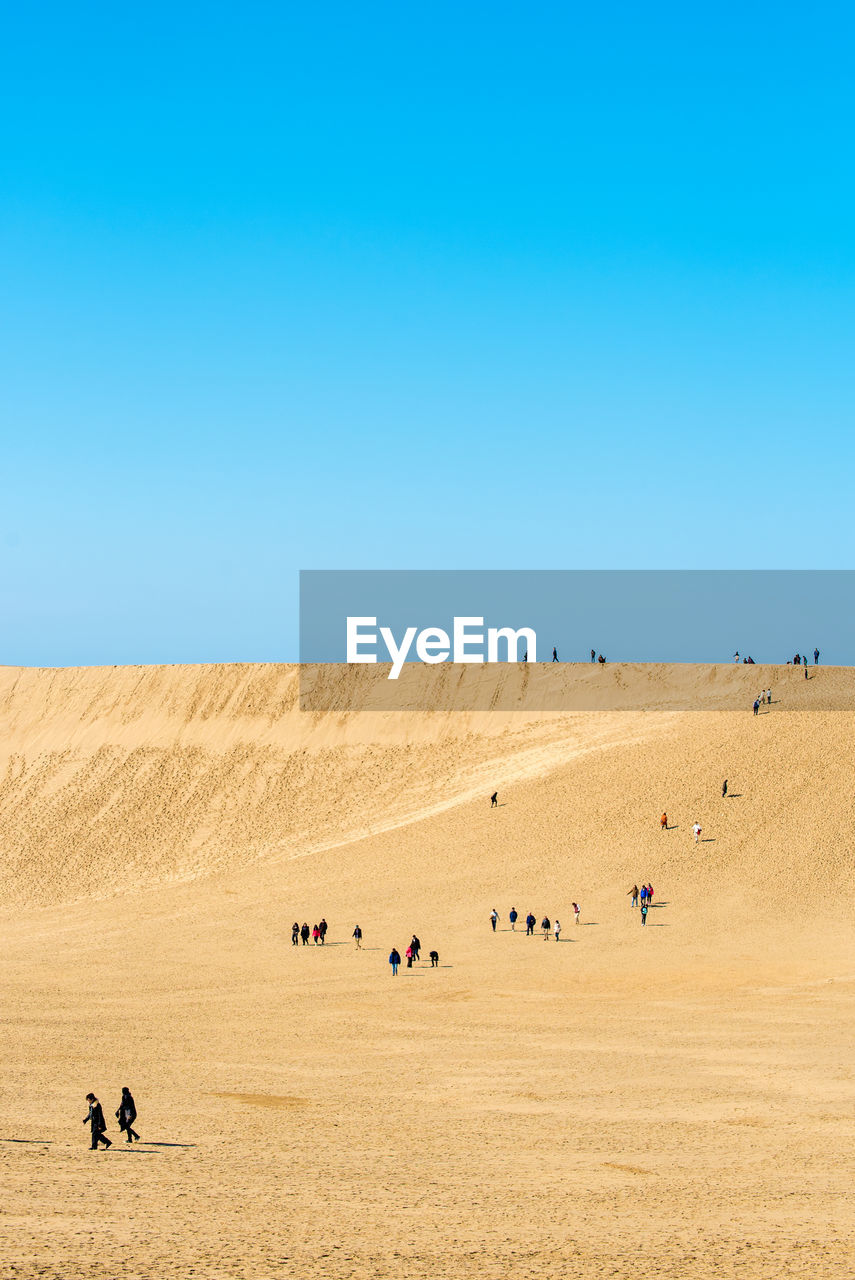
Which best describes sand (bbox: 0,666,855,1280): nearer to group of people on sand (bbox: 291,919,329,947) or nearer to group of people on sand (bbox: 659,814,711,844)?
group of people on sand (bbox: 291,919,329,947)

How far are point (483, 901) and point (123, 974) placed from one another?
1234 centimetres

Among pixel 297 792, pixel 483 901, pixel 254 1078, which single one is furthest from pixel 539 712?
pixel 254 1078

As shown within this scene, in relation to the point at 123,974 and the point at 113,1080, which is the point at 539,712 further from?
the point at 113,1080

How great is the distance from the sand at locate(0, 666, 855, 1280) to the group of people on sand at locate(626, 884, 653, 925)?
44 cm

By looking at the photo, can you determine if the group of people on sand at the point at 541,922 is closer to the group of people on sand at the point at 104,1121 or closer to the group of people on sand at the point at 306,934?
the group of people on sand at the point at 306,934

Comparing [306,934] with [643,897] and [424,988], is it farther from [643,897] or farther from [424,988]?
[643,897]

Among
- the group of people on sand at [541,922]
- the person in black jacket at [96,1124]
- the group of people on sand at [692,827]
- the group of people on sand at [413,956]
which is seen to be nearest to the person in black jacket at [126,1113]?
the person in black jacket at [96,1124]

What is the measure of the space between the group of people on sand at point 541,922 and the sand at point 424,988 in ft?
1.59

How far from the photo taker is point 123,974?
Answer: 3341 cm

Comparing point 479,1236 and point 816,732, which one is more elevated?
point 816,732

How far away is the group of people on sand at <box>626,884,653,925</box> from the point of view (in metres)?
35.9

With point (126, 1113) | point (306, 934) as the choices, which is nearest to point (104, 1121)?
point (126, 1113)

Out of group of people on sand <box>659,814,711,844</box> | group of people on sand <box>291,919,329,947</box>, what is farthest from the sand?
group of people on sand <box>659,814,711,844</box>

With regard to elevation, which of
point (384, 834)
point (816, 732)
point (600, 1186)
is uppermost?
point (816, 732)
